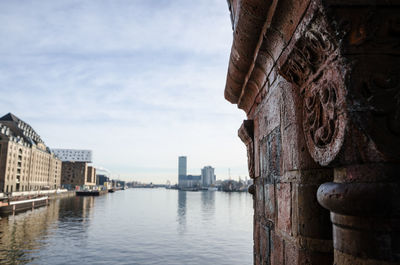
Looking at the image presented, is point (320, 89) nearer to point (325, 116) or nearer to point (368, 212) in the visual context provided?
point (325, 116)

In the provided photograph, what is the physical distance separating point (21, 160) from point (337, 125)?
302ft

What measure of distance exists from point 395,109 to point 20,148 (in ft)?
300

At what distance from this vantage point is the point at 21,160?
80312 millimetres

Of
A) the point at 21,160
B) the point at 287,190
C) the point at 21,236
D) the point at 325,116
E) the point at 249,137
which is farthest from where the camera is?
the point at 21,160

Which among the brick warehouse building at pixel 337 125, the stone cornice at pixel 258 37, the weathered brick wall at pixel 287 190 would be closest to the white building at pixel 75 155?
the stone cornice at pixel 258 37

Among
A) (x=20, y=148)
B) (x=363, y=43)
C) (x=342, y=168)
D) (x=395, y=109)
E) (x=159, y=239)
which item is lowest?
(x=159, y=239)

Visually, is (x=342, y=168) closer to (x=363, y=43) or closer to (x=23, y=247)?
(x=363, y=43)

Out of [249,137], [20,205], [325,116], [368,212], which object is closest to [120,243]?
[249,137]

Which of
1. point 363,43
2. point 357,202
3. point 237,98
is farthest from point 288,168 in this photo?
point 237,98

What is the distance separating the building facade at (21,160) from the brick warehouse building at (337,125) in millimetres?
81270

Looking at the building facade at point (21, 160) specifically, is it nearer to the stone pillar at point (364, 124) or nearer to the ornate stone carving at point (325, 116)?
the ornate stone carving at point (325, 116)

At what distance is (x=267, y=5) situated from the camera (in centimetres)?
221

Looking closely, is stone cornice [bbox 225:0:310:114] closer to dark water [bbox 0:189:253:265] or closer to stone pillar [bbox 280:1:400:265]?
stone pillar [bbox 280:1:400:265]

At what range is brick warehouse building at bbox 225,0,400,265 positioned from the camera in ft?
4.68
